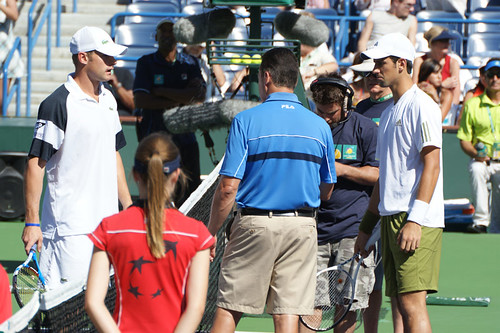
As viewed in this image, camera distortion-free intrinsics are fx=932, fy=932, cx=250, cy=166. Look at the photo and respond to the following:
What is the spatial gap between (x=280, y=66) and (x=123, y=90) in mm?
7971

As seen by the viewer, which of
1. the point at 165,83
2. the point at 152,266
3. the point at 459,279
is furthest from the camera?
the point at 165,83

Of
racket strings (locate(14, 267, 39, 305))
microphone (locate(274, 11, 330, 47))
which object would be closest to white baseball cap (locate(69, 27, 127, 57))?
racket strings (locate(14, 267, 39, 305))

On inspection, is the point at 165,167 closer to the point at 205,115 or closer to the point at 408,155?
the point at 408,155

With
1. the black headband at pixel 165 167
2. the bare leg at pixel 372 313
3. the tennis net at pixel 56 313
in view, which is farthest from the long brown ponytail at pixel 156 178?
the bare leg at pixel 372 313

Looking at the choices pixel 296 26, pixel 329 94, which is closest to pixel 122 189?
pixel 329 94

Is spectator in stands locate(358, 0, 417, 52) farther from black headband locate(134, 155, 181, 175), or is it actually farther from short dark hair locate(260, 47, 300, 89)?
black headband locate(134, 155, 181, 175)

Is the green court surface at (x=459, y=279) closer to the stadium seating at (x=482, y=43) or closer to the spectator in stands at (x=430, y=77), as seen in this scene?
the spectator in stands at (x=430, y=77)

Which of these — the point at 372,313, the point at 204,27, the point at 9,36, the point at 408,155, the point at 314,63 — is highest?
the point at 204,27

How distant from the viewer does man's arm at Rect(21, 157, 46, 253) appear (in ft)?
17.4

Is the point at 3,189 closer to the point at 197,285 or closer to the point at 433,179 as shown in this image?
the point at 433,179

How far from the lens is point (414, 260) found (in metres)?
5.14

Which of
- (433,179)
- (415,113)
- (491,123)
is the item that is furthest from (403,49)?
(491,123)

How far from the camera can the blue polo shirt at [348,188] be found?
607 cm

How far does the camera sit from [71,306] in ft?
13.4
